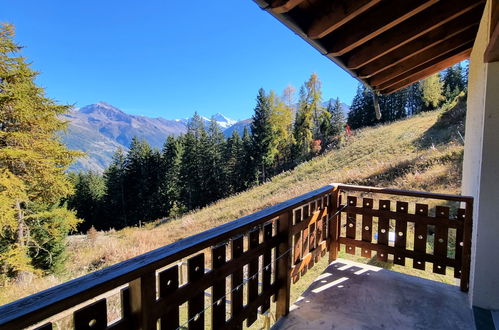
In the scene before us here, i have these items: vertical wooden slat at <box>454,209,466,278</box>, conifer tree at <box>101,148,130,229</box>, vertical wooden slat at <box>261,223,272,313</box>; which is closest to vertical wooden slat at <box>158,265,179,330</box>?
vertical wooden slat at <box>261,223,272,313</box>

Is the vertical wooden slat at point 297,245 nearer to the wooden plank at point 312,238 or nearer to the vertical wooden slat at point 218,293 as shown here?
the wooden plank at point 312,238

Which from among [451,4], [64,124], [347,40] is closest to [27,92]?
[64,124]

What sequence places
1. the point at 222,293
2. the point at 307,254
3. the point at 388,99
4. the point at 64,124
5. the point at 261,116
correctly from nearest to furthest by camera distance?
1. the point at 222,293
2. the point at 307,254
3. the point at 64,124
4. the point at 261,116
5. the point at 388,99

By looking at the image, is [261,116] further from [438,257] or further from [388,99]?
[438,257]

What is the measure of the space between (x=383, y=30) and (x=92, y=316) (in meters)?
2.36

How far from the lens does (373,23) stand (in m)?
1.95

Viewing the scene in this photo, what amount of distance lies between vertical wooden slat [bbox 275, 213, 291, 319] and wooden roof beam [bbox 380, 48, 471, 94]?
8.74 ft

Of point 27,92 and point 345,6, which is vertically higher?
point 27,92

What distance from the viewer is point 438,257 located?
2.46 meters

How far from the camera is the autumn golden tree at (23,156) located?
7406 millimetres

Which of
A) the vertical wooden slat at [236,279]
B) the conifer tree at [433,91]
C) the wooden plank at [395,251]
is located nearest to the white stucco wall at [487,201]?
the wooden plank at [395,251]

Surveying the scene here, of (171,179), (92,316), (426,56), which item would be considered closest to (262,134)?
(171,179)

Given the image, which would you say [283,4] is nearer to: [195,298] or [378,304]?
[195,298]

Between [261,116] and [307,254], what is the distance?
23.4 m
